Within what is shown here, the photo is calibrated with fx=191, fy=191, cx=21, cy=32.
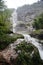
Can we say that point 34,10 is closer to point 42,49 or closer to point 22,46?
point 42,49

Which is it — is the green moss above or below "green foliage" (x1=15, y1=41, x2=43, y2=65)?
above

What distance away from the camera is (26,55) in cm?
1244

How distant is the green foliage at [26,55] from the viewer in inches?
478

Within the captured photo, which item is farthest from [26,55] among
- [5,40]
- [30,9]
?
[30,9]

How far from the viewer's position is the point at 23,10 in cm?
5300

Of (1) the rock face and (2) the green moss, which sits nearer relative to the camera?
(2) the green moss

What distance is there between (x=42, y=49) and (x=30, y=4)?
1571 inches

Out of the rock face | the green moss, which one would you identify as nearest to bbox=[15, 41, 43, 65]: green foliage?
the green moss

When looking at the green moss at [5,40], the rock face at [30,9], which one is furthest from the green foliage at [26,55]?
the rock face at [30,9]

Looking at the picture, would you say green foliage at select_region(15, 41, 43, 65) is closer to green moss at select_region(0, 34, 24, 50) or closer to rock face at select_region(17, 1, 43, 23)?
green moss at select_region(0, 34, 24, 50)

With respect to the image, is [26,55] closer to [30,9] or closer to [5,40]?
[5,40]

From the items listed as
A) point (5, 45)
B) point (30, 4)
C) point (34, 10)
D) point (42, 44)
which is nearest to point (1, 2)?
point (42, 44)

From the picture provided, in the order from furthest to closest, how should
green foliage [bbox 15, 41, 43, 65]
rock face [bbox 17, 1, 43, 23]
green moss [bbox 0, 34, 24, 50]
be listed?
rock face [bbox 17, 1, 43, 23] → green moss [bbox 0, 34, 24, 50] → green foliage [bbox 15, 41, 43, 65]

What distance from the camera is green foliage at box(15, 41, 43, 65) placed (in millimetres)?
12141
